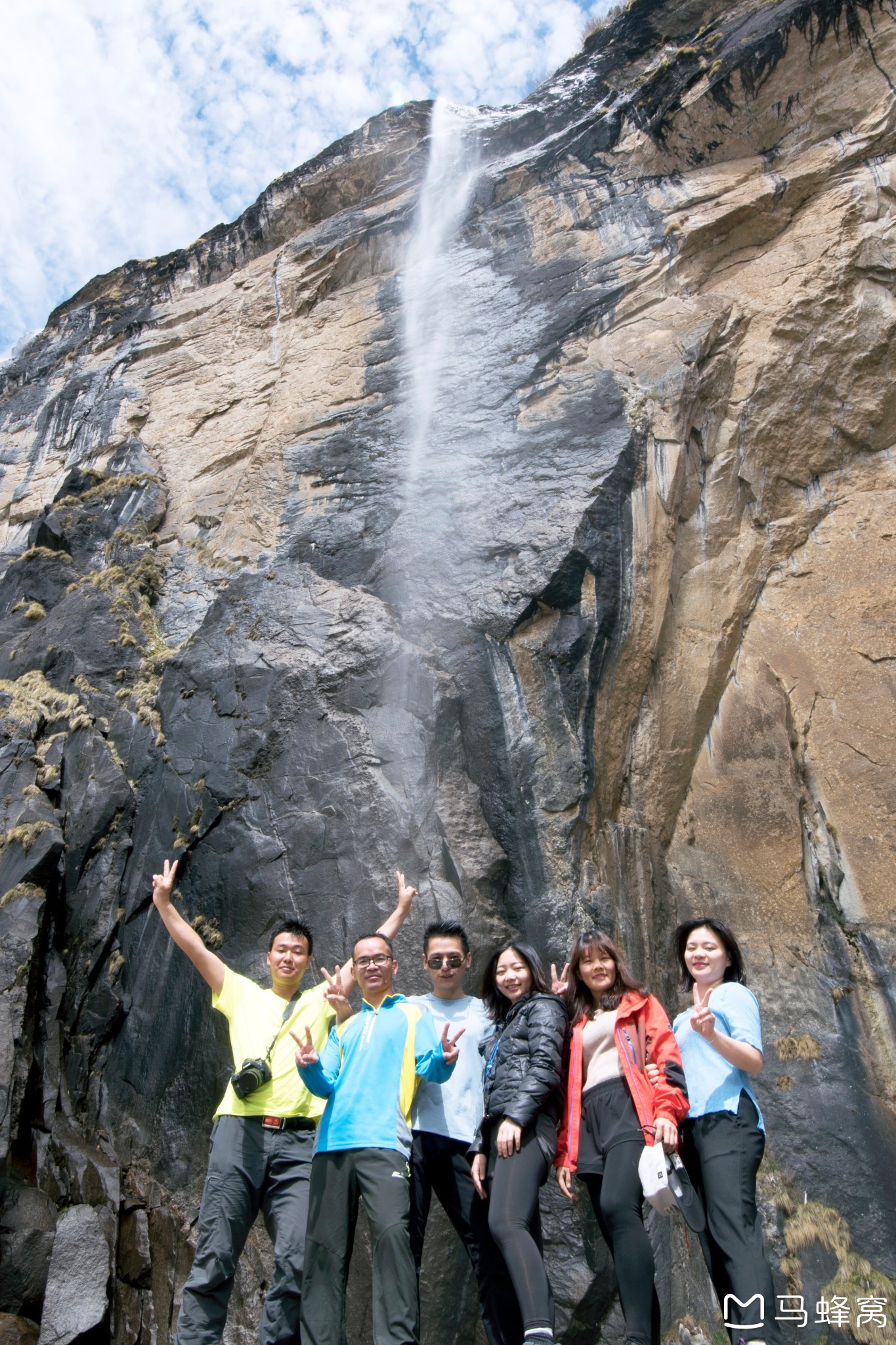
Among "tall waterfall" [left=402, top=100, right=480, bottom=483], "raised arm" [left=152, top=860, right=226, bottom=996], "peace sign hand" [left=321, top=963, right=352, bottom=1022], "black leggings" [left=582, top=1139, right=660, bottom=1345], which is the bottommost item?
"black leggings" [left=582, top=1139, right=660, bottom=1345]

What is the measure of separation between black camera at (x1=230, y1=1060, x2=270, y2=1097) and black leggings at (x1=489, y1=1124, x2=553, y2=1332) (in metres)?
1.33

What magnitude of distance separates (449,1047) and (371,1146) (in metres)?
0.57

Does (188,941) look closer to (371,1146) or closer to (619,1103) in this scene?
(371,1146)

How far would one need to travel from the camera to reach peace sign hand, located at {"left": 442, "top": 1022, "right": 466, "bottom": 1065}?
4.34 m

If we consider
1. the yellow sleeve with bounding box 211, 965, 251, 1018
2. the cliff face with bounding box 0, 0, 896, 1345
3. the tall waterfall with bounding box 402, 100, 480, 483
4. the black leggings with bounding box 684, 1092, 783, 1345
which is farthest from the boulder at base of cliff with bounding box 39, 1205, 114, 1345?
the tall waterfall with bounding box 402, 100, 480, 483

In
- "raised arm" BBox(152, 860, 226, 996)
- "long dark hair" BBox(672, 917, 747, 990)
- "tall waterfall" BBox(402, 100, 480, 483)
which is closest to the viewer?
"long dark hair" BBox(672, 917, 747, 990)

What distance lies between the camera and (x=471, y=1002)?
16.2 ft

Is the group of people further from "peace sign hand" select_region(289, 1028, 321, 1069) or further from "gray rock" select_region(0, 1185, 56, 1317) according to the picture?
"gray rock" select_region(0, 1185, 56, 1317)

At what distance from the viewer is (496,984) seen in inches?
188

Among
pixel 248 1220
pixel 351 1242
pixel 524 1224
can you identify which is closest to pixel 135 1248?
pixel 248 1220

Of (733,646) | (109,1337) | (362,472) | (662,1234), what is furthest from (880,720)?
(109,1337)

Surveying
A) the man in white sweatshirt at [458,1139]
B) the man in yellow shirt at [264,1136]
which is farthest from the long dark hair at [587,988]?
the man in yellow shirt at [264,1136]

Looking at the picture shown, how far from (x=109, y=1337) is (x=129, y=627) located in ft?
22.9

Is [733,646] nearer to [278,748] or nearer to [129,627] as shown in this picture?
[278,748]
